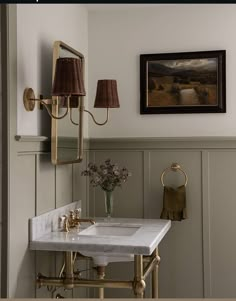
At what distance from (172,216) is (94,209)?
0.56 meters

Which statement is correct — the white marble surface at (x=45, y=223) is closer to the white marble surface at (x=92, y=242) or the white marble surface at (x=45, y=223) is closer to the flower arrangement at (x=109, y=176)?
the white marble surface at (x=92, y=242)

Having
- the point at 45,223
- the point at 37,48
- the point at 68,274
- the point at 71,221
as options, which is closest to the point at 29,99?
the point at 37,48

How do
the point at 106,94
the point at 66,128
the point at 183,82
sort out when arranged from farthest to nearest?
the point at 183,82 < the point at 106,94 < the point at 66,128

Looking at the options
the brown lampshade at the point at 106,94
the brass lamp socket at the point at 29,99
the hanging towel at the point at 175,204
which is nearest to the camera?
the brass lamp socket at the point at 29,99

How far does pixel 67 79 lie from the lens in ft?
6.45

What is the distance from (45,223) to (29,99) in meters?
0.62

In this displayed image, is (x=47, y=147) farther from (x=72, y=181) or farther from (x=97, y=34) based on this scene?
(x=97, y=34)

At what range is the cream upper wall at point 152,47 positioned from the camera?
2861 mm

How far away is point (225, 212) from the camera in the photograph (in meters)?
2.84

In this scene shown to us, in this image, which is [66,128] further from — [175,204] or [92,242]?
[175,204]

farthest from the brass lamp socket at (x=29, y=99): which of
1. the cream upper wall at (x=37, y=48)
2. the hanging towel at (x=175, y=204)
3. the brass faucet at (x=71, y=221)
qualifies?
the hanging towel at (x=175, y=204)

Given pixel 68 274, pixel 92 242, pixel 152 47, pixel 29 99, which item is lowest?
pixel 68 274

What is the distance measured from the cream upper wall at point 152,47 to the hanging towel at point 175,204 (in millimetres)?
392

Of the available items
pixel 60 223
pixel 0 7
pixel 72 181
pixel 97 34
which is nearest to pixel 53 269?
pixel 60 223
